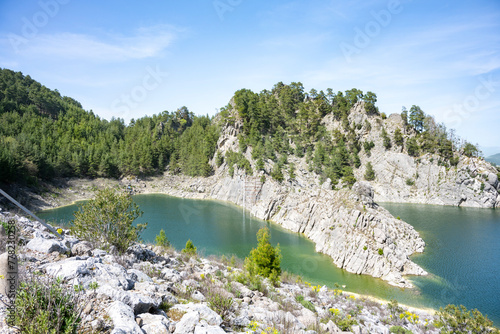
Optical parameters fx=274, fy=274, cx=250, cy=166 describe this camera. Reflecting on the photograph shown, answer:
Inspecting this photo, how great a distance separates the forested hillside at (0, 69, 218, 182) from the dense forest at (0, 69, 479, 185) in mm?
339

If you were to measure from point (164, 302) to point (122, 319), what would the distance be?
10.3 ft

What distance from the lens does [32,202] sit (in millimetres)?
61781

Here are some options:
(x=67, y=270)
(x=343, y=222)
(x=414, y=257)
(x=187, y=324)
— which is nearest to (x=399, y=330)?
(x=187, y=324)

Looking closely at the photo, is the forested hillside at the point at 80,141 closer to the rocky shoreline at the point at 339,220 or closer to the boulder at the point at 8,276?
the rocky shoreline at the point at 339,220

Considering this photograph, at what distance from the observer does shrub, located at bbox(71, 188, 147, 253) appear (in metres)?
17.4

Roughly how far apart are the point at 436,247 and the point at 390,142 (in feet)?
183

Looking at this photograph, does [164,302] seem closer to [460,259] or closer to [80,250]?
[80,250]

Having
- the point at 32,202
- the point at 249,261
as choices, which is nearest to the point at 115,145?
the point at 32,202

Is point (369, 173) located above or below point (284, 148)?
below

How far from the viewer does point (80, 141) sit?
A: 100 m

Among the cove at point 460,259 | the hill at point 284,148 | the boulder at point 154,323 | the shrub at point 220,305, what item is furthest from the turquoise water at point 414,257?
the boulder at point 154,323

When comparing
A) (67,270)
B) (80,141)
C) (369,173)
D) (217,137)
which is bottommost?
(67,270)

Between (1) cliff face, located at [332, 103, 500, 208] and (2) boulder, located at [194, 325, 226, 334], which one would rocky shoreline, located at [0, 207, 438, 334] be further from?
(1) cliff face, located at [332, 103, 500, 208]

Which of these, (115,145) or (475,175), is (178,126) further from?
(475,175)
